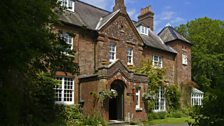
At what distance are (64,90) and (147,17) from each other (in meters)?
19.7

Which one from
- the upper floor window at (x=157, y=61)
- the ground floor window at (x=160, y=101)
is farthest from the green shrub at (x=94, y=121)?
the upper floor window at (x=157, y=61)

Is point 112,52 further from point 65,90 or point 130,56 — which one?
point 65,90

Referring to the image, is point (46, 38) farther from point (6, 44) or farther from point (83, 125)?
point (83, 125)

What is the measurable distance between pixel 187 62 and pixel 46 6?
32582 mm

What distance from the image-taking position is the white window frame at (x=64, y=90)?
23.9m

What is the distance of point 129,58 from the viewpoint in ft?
101

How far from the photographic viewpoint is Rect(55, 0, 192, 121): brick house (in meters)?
24.6

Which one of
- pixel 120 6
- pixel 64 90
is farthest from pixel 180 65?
pixel 64 90

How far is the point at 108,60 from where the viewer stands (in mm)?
28234

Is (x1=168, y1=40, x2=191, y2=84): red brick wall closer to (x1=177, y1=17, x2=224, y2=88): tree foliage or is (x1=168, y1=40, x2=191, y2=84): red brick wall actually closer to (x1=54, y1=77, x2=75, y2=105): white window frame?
(x1=177, y1=17, x2=224, y2=88): tree foliage

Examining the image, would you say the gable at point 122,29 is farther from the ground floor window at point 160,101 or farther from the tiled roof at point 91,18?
the ground floor window at point 160,101

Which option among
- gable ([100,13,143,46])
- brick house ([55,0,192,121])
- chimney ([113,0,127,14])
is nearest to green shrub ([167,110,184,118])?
brick house ([55,0,192,121])

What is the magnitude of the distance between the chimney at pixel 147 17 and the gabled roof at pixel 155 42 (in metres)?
1.69

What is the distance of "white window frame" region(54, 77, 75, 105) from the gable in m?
5.78
